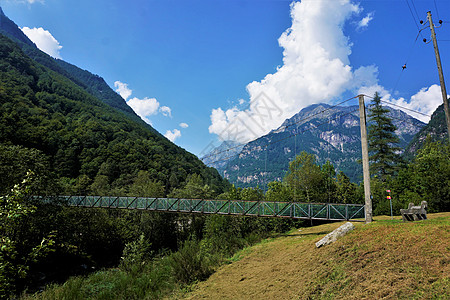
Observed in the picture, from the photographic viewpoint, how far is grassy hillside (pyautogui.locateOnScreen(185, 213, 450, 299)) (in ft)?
13.8

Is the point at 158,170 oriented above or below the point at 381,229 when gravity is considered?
above

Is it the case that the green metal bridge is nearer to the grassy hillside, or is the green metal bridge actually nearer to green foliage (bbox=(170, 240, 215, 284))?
the grassy hillside

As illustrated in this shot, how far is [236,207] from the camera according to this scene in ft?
47.9

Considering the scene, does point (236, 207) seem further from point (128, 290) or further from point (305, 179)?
point (305, 179)

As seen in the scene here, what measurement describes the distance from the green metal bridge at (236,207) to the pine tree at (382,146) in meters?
20.4

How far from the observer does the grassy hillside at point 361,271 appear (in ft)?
13.8

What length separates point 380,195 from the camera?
24047mm

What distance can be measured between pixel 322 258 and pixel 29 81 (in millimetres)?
70016

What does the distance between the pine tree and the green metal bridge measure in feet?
67.0

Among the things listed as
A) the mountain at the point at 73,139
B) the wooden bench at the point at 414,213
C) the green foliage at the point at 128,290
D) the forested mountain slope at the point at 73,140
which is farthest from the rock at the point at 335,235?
the mountain at the point at 73,139

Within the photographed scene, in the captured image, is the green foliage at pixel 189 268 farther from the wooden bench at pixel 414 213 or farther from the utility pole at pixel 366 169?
the wooden bench at pixel 414 213

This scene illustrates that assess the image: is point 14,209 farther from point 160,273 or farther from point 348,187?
point 348,187

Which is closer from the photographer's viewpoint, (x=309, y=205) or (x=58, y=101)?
(x=309, y=205)

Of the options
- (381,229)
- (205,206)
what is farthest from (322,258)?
(205,206)
